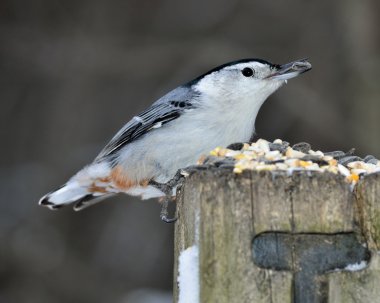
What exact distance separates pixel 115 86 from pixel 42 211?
118 centimetres

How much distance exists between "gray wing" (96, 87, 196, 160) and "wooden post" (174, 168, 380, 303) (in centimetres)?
196

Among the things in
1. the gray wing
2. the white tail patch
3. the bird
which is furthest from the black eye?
the white tail patch

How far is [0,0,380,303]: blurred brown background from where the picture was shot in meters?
5.54

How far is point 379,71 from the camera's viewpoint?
5457mm

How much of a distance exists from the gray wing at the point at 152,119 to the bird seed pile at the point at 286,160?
1349 mm

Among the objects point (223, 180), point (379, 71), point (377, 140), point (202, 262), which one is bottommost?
point (202, 262)

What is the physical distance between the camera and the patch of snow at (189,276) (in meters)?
1.98

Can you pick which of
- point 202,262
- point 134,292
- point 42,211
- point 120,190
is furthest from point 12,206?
point 202,262

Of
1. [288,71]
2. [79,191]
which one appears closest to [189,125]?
[288,71]

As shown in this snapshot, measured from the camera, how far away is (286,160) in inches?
85.4

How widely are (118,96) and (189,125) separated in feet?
8.01

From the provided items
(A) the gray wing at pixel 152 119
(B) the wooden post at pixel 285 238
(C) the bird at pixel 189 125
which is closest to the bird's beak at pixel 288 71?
(C) the bird at pixel 189 125

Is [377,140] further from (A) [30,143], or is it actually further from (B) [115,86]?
(A) [30,143]

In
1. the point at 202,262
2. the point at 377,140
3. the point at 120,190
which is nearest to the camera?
the point at 202,262
